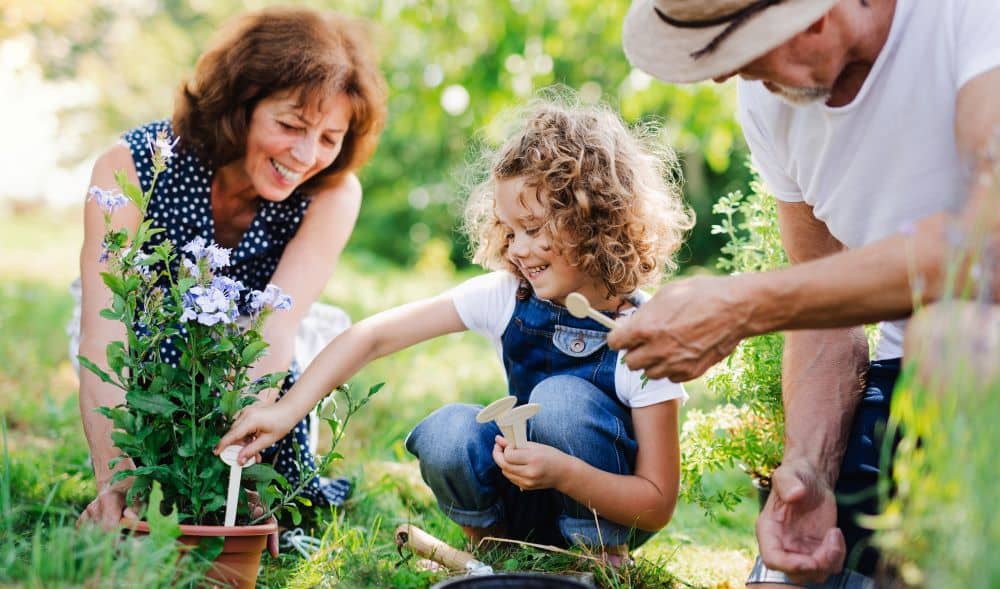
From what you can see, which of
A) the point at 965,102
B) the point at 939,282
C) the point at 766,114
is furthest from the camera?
the point at 766,114

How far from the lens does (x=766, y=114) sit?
2.05 meters

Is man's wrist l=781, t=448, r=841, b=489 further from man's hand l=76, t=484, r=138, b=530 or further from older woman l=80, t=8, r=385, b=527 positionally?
man's hand l=76, t=484, r=138, b=530

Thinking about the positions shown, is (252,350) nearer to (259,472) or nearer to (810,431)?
(259,472)

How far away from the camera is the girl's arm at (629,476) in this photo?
6.82ft

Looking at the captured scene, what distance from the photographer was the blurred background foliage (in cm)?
577

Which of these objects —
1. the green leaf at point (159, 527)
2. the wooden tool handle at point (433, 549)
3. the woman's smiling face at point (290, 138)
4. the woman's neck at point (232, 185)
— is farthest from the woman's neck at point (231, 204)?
the green leaf at point (159, 527)

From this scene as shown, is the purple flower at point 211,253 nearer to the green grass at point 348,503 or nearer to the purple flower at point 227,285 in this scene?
the purple flower at point 227,285

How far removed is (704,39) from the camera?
65.6 inches

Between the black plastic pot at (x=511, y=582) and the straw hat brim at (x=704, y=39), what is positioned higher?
the straw hat brim at (x=704, y=39)

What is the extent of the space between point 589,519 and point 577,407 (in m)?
0.27

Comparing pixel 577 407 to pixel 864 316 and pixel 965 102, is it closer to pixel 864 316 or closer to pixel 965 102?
pixel 864 316

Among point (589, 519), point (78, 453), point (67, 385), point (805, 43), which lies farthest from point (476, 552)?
point (67, 385)

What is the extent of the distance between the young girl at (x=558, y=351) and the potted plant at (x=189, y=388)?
10 centimetres

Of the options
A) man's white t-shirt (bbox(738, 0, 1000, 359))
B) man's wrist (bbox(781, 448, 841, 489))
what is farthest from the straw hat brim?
man's wrist (bbox(781, 448, 841, 489))
